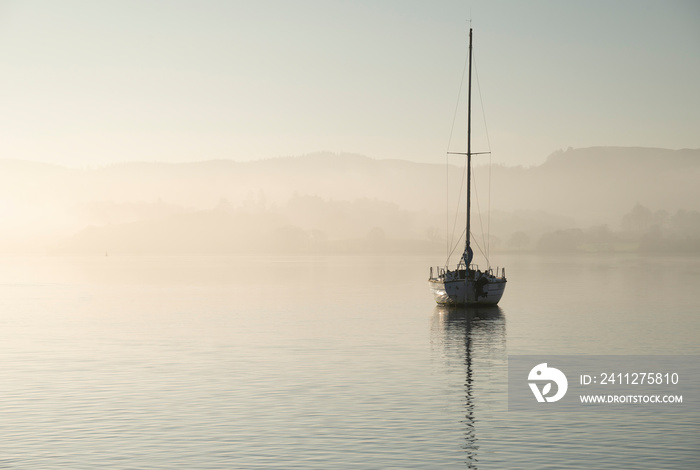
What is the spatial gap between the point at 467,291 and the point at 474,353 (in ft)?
96.3

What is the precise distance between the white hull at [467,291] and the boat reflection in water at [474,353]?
1.11 meters

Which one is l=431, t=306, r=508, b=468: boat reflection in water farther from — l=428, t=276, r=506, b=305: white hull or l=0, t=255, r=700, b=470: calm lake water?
l=428, t=276, r=506, b=305: white hull

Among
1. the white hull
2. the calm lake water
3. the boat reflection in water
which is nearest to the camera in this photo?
the calm lake water

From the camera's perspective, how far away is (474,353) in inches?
2082

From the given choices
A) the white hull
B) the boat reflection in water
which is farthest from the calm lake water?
the white hull

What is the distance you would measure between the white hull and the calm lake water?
63.8 inches

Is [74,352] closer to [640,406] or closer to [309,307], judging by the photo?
[640,406]

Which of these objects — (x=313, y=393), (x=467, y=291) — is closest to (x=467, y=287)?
(x=467, y=291)

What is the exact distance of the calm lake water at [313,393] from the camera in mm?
27109

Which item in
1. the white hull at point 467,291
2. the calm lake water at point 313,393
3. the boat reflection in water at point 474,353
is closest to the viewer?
the calm lake water at point 313,393

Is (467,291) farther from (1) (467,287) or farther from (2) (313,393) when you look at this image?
(2) (313,393)

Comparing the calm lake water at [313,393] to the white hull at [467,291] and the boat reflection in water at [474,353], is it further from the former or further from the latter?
the white hull at [467,291]

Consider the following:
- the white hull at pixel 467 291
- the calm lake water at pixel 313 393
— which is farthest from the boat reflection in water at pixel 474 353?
the white hull at pixel 467 291

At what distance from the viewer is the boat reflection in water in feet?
114
